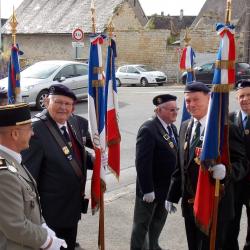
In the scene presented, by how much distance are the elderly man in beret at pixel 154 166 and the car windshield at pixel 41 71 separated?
1117cm

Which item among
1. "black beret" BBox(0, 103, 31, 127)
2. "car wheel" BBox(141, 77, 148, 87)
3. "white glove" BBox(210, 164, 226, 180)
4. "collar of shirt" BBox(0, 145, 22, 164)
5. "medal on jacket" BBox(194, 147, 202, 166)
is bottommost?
"car wheel" BBox(141, 77, 148, 87)

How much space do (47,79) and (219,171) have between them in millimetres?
12004

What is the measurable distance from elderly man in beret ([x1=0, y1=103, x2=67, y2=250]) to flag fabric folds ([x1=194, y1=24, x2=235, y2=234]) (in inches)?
64.2

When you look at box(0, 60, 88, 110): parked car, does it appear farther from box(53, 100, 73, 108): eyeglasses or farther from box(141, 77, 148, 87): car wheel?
box(141, 77, 148, 87): car wheel

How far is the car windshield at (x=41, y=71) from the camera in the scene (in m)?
15.6

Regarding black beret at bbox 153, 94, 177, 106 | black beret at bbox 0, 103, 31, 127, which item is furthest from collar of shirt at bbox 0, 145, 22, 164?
black beret at bbox 153, 94, 177, 106

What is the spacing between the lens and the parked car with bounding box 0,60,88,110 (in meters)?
14.9

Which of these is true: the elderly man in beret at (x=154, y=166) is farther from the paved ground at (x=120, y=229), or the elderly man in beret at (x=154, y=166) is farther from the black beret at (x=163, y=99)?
the paved ground at (x=120, y=229)

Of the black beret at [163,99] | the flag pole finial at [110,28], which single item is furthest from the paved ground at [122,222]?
the flag pole finial at [110,28]

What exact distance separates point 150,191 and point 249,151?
3.83ft

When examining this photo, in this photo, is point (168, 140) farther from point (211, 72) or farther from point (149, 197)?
point (211, 72)

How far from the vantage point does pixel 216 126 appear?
4078 millimetres

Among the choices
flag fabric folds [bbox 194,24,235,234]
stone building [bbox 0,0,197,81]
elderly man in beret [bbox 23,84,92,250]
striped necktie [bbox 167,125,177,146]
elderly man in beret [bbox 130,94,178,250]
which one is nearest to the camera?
elderly man in beret [bbox 23,84,92,250]

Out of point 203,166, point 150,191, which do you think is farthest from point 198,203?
point 150,191
